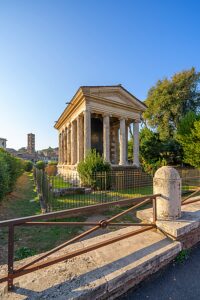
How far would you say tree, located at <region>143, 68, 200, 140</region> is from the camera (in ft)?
82.7

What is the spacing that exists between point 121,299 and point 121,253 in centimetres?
54

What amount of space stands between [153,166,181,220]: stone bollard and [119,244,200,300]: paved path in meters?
0.78

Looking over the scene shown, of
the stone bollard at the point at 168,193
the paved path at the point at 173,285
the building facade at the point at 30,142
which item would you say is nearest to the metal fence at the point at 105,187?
the stone bollard at the point at 168,193

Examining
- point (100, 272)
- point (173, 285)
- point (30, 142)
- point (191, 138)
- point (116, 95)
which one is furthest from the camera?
point (30, 142)

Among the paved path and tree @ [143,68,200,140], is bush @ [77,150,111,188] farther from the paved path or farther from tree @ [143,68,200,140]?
tree @ [143,68,200,140]

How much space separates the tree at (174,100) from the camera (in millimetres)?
25219

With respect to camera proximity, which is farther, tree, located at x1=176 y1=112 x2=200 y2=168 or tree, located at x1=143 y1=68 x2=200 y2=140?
tree, located at x1=143 y1=68 x2=200 y2=140

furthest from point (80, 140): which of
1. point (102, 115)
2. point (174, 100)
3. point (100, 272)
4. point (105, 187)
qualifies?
point (174, 100)

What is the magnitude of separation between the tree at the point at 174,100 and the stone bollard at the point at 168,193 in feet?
72.9

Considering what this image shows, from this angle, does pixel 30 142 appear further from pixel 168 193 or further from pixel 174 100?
pixel 168 193

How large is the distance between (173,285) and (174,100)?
2701 centimetres

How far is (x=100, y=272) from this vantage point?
2057 millimetres

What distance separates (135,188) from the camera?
10.8 metres

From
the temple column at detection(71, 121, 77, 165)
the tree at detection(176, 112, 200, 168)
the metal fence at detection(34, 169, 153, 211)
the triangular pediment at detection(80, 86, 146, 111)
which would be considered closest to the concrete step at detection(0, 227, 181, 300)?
the metal fence at detection(34, 169, 153, 211)
